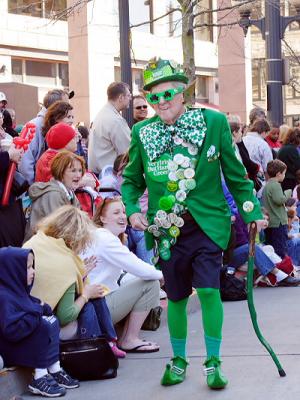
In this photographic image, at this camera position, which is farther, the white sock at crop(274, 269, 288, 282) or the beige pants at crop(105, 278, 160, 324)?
the white sock at crop(274, 269, 288, 282)

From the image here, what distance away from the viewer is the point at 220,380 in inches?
239

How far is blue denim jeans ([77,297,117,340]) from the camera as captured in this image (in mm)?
6762

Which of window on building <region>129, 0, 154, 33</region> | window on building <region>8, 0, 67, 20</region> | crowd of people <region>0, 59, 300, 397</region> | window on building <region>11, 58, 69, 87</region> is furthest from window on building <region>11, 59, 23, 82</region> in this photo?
crowd of people <region>0, 59, 300, 397</region>

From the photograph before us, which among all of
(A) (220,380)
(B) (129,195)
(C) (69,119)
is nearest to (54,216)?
(B) (129,195)

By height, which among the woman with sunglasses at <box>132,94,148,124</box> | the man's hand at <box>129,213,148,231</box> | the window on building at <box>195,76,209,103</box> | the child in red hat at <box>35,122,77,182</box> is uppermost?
the window on building at <box>195,76,209,103</box>

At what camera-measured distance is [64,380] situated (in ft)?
21.0

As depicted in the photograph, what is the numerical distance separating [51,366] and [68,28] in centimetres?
2213

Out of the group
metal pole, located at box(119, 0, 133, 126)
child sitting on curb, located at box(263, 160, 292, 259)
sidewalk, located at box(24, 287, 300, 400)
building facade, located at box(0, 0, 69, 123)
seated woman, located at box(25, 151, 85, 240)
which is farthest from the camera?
building facade, located at box(0, 0, 69, 123)

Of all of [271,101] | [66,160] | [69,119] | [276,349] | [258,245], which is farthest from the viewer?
[271,101]

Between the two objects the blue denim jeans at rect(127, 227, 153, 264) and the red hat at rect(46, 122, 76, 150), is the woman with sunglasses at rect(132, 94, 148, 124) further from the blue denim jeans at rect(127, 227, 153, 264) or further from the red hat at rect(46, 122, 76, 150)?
the red hat at rect(46, 122, 76, 150)

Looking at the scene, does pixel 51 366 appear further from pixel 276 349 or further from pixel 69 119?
pixel 69 119

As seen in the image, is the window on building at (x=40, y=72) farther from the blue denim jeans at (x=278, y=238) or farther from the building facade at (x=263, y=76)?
the building facade at (x=263, y=76)

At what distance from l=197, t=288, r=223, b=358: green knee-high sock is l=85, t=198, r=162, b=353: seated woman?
4.27ft

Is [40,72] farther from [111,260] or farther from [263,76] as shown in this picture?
[263,76]
